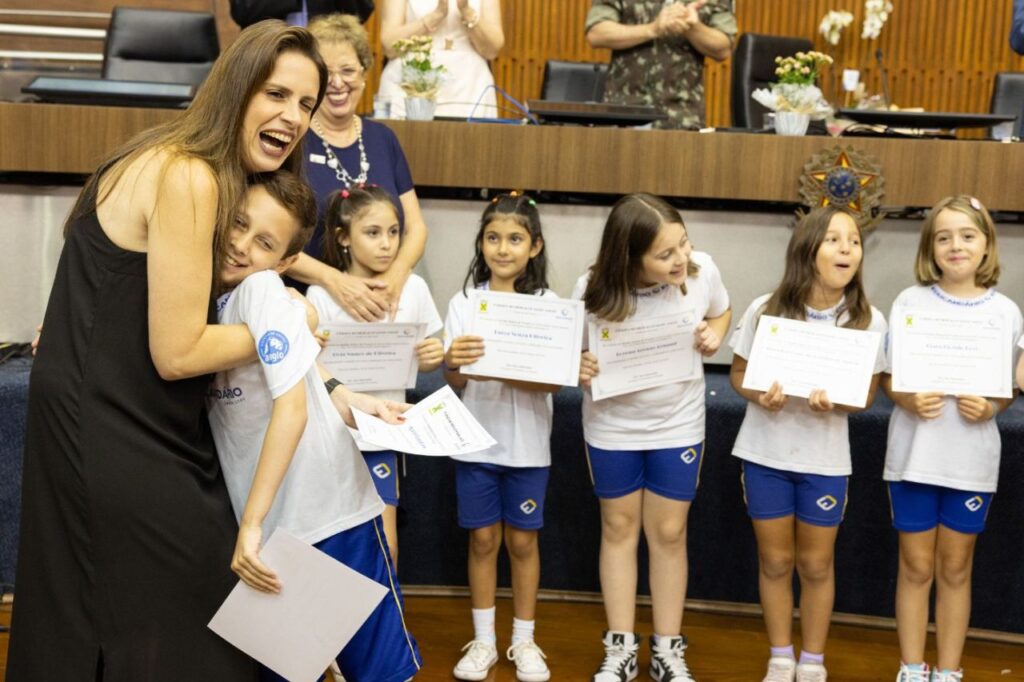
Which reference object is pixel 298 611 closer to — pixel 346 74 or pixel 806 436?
pixel 806 436

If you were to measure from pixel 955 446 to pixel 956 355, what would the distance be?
0.22m

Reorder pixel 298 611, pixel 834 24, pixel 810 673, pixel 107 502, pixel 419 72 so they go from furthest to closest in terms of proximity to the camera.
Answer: pixel 834 24, pixel 419 72, pixel 810 673, pixel 298 611, pixel 107 502

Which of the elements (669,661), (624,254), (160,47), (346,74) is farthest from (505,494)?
(160,47)

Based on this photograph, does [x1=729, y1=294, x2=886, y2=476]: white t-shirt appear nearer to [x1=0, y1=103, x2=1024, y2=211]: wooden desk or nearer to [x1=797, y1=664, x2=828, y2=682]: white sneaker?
[x1=797, y1=664, x2=828, y2=682]: white sneaker

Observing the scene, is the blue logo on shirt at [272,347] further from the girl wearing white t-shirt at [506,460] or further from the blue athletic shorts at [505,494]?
the blue athletic shorts at [505,494]

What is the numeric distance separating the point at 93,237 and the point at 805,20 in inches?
250

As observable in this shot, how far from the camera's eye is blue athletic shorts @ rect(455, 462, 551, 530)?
9.55 feet

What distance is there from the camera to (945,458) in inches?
108

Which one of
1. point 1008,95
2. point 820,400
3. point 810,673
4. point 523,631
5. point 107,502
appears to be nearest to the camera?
point 107,502

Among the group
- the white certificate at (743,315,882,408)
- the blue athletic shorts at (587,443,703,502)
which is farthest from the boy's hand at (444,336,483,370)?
the white certificate at (743,315,882,408)

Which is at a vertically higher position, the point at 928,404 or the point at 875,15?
the point at 875,15

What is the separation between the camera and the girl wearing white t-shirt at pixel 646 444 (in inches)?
110

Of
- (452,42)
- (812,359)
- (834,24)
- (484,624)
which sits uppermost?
(834,24)

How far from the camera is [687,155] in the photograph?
11.0 ft
